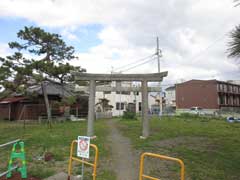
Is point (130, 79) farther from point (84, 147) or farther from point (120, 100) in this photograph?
point (120, 100)

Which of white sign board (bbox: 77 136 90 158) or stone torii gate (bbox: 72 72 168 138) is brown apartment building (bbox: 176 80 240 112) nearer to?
stone torii gate (bbox: 72 72 168 138)

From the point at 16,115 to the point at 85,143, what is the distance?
19.4m

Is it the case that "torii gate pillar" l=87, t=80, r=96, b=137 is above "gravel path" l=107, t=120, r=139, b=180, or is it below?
above

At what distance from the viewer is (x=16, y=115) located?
20875mm

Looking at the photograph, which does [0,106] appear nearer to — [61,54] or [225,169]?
[61,54]

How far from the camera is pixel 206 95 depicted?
125 ft

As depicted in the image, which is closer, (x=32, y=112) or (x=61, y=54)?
(x=61, y=54)

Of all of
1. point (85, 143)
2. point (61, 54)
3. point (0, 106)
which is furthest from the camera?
point (0, 106)

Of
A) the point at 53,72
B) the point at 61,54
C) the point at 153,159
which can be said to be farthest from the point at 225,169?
the point at 61,54

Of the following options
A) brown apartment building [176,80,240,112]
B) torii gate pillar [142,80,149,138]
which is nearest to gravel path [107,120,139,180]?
torii gate pillar [142,80,149,138]

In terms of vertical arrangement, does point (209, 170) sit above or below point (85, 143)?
below

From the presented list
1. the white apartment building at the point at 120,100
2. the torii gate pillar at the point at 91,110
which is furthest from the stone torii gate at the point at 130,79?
the white apartment building at the point at 120,100

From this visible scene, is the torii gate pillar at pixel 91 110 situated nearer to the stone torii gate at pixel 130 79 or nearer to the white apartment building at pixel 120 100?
the stone torii gate at pixel 130 79

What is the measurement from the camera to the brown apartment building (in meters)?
37.3
